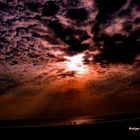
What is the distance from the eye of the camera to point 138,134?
49.3 m

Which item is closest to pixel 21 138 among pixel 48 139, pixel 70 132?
pixel 48 139

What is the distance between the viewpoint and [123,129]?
55.2 m

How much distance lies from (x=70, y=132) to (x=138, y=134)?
1631 centimetres

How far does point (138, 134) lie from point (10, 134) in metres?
31.0

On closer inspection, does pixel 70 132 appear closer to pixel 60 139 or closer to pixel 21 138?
pixel 60 139

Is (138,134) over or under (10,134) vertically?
under

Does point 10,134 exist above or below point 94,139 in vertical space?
above

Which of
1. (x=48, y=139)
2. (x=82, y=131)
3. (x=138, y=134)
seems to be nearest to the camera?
(x=138, y=134)

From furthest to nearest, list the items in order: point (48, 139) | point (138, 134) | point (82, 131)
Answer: point (82, 131) < point (48, 139) < point (138, 134)

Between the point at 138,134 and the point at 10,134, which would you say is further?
the point at 10,134

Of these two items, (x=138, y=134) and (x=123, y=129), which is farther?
(x=123, y=129)

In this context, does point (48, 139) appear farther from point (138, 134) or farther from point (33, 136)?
point (138, 134)

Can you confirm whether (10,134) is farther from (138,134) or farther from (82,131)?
(138,134)

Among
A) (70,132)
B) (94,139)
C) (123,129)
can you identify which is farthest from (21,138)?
(123,129)
